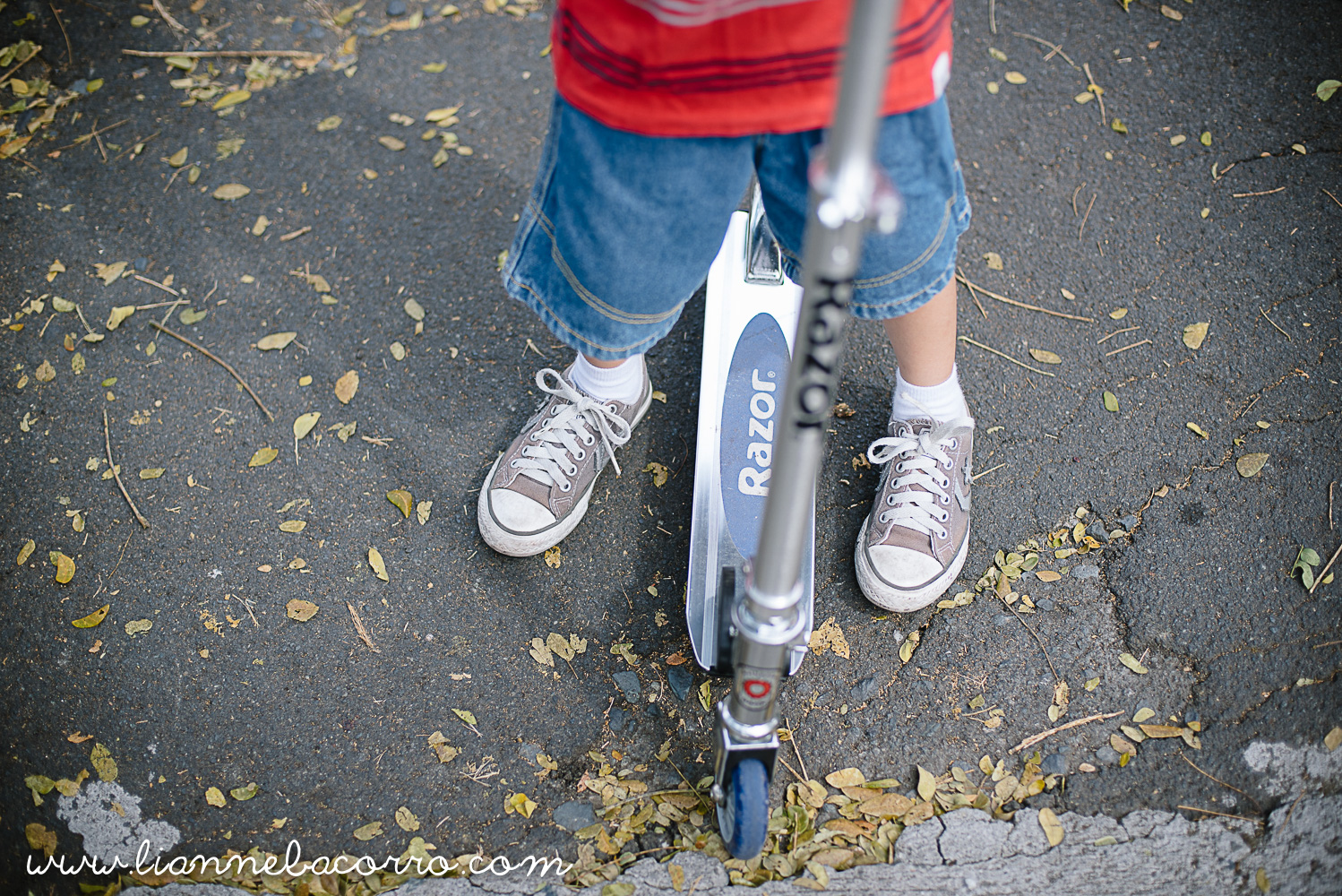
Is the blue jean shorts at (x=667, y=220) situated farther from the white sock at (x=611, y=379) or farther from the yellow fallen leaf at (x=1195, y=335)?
the yellow fallen leaf at (x=1195, y=335)

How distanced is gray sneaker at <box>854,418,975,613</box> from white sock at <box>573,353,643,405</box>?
1.83 feet

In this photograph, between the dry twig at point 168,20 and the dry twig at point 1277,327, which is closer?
the dry twig at point 1277,327

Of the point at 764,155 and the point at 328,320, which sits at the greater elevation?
the point at 764,155

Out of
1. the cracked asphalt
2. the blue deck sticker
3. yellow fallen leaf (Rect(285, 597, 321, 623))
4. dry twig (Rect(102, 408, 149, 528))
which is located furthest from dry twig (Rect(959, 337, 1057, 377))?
dry twig (Rect(102, 408, 149, 528))

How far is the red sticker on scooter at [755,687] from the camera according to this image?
4.31 feet

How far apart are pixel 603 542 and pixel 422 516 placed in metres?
0.44

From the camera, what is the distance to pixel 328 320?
229 cm

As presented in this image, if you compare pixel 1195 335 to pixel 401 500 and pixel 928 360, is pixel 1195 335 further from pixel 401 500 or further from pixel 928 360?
pixel 401 500

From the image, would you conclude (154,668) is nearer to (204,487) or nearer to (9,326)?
(204,487)

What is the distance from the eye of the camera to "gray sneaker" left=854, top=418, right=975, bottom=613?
1.78 metres

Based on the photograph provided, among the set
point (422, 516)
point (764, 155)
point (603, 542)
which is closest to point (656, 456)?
point (603, 542)

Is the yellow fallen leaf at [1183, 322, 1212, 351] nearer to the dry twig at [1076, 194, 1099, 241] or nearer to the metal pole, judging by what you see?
the dry twig at [1076, 194, 1099, 241]

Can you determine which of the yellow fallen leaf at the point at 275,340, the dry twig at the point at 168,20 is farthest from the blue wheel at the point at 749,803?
the dry twig at the point at 168,20

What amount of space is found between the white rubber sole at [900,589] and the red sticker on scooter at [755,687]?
545 millimetres
